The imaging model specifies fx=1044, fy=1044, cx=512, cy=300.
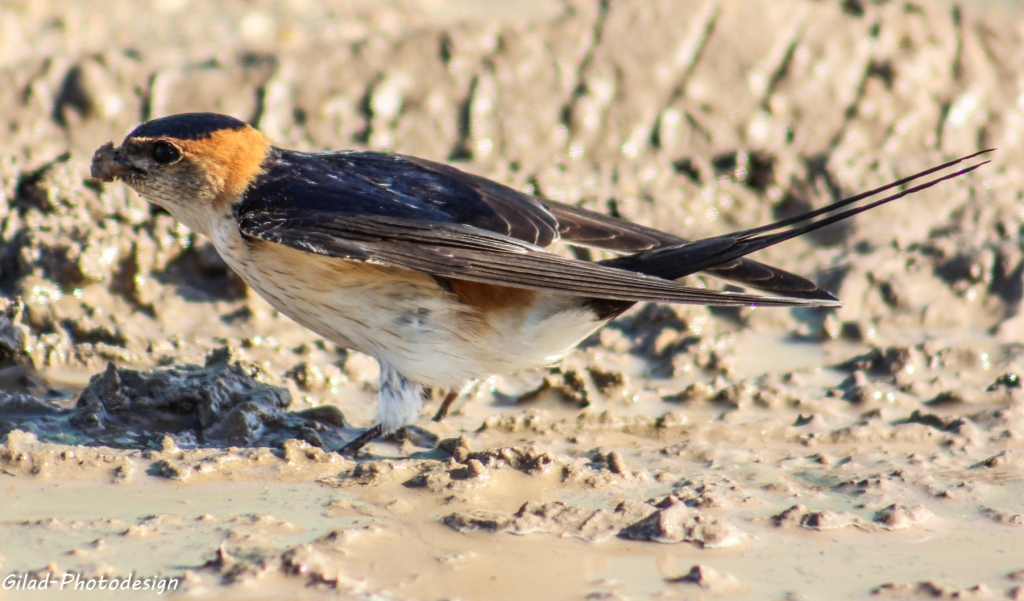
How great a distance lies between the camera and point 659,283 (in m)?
3.88

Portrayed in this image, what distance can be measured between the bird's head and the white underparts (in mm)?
1000

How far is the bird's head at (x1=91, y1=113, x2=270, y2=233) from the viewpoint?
442cm

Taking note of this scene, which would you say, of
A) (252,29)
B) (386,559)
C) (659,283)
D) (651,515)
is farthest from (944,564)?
(252,29)

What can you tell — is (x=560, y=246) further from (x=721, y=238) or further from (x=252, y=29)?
(x=252, y=29)

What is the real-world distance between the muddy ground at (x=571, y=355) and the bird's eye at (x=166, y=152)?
0.94m

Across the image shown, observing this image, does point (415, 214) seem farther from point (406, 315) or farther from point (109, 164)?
point (109, 164)

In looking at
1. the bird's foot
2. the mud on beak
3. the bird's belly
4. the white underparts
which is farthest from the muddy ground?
the mud on beak

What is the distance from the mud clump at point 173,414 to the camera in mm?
4285

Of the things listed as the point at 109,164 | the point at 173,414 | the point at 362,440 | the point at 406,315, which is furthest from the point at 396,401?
the point at 109,164

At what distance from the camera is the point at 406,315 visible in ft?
13.9

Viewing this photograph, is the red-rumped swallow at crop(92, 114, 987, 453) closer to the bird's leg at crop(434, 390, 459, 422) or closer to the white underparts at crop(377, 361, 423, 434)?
the white underparts at crop(377, 361, 423, 434)

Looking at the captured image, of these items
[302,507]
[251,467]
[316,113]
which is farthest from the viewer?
[316,113]

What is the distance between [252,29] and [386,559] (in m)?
5.51

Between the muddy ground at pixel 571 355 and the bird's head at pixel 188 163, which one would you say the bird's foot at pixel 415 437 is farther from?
the bird's head at pixel 188 163
